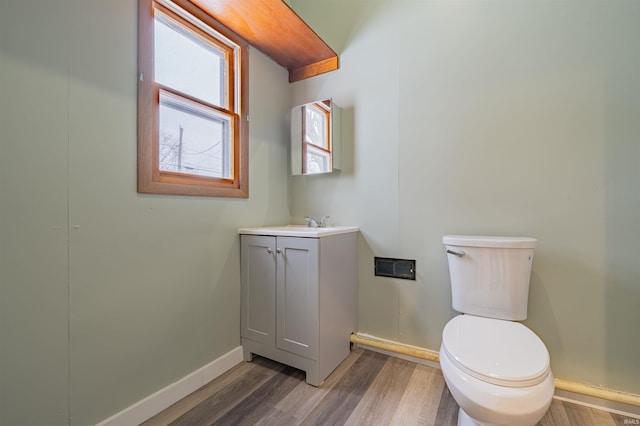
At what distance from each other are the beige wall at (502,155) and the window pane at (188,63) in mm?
824

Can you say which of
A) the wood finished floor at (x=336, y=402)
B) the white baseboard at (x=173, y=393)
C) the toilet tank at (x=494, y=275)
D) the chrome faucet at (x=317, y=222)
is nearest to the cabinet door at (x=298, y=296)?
the wood finished floor at (x=336, y=402)

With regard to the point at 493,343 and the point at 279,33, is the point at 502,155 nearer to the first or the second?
the point at 493,343

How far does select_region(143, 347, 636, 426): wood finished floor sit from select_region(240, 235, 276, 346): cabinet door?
0.24 m

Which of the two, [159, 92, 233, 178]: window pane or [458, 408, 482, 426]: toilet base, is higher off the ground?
[159, 92, 233, 178]: window pane

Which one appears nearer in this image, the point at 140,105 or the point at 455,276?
the point at 140,105

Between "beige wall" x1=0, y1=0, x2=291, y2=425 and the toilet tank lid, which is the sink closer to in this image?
"beige wall" x1=0, y1=0, x2=291, y2=425

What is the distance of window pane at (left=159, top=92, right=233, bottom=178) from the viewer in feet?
4.83

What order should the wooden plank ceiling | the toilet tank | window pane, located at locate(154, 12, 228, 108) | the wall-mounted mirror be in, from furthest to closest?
the wall-mounted mirror → the wooden plank ceiling → window pane, located at locate(154, 12, 228, 108) → the toilet tank

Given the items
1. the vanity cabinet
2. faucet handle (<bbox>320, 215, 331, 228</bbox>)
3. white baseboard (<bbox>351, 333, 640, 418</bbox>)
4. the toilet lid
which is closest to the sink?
the vanity cabinet

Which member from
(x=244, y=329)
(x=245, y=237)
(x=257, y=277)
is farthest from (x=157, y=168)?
(x=244, y=329)

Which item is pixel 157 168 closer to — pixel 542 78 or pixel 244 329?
pixel 244 329

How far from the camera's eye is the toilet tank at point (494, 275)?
4.32ft

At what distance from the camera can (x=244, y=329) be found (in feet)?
5.82

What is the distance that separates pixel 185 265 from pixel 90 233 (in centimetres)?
46
